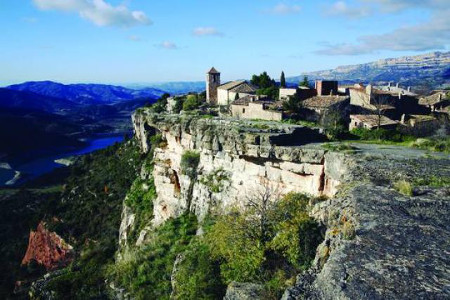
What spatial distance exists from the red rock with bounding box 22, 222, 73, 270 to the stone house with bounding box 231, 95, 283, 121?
2906cm

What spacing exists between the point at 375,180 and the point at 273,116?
810 inches

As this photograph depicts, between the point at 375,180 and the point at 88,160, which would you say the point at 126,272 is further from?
the point at 88,160

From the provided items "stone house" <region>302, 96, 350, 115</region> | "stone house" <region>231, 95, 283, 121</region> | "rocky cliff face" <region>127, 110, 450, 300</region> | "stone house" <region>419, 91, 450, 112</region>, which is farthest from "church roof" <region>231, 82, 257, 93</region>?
"stone house" <region>419, 91, 450, 112</region>

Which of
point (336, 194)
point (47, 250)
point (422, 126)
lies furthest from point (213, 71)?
point (336, 194)

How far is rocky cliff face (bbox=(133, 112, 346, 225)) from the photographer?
74.7 ft

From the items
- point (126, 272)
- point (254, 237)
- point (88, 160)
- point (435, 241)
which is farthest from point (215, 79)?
point (435, 241)

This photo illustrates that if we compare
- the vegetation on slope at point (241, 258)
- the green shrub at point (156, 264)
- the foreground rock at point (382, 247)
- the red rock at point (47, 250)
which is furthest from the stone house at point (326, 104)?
the red rock at point (47, 250)

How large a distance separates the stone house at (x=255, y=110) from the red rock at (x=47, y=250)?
29061 mm

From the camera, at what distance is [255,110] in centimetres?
3831

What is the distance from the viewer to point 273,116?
1404 inches

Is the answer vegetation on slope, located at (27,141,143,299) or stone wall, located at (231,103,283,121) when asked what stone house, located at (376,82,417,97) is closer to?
stone wall, located at (231,103,283,121)

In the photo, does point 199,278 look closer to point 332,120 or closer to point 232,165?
point 232,165

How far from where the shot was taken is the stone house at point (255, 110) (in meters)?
35.8

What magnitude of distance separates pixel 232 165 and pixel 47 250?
3700 cm
